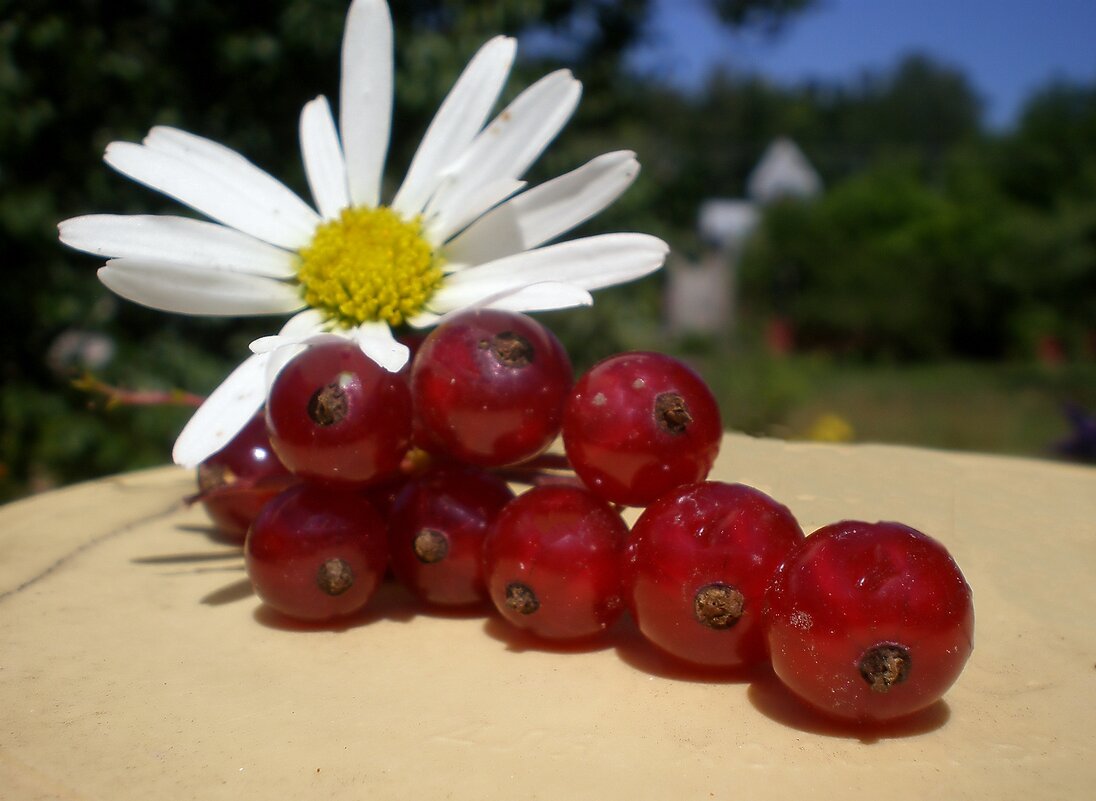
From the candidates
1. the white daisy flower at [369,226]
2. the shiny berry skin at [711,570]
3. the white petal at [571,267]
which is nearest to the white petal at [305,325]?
the white daisy flower at [369,226]

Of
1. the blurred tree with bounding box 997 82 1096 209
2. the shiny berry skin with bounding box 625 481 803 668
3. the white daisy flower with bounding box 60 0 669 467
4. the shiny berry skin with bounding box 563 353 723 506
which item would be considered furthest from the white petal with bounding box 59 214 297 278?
the blurred tree with bounding box 997 82 1096 209

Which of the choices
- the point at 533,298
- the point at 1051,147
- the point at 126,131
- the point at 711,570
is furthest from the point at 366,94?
the point at 1051,147

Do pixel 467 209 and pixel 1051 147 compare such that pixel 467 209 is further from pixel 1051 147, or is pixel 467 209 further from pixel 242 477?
pixel 1051 147

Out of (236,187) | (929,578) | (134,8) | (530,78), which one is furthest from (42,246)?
(929,578)

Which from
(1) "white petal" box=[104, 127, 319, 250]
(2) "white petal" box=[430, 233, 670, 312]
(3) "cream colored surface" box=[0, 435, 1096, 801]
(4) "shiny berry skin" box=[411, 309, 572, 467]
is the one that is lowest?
(3) "cream colored surface" box=[0, 435, 1096, 801]

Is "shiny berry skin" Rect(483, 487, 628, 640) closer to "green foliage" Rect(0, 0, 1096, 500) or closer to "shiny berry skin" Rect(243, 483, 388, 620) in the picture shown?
"shiny berry skin" Rect(243, 483, 388, 620)

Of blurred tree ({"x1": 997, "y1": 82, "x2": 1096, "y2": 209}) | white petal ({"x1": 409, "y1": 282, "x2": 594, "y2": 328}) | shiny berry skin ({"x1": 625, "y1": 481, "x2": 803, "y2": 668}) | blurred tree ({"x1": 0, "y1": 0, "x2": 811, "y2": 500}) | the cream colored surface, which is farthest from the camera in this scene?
blurred tree ({"x1": 997, "y1": 82, "x2": 1096, "y2": 209})
